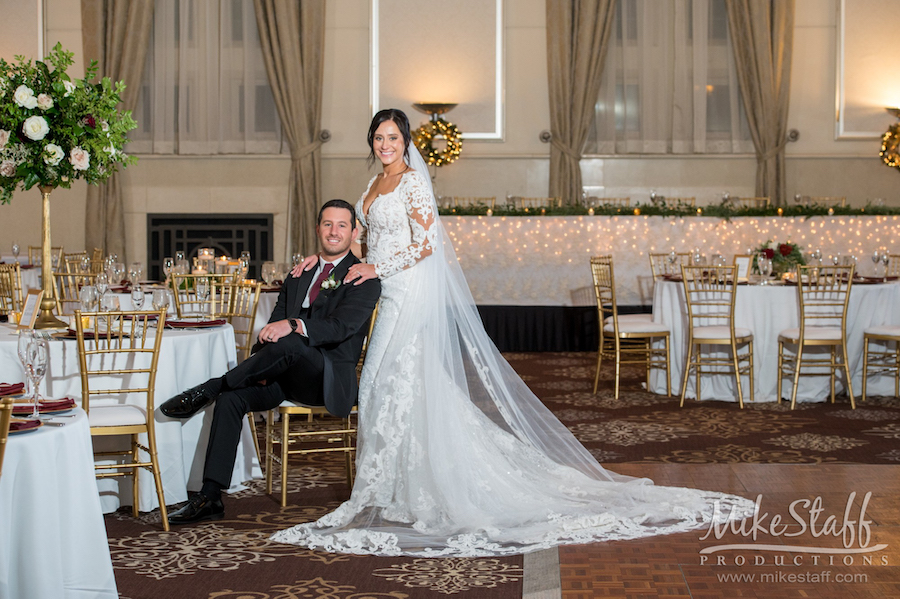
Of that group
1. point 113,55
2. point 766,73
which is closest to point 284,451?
point 113,55

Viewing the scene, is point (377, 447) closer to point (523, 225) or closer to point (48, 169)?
point (48, 169)

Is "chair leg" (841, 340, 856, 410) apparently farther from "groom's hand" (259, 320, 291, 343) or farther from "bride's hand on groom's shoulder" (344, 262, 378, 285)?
"groom's hand" (259, 320, 291, 343)

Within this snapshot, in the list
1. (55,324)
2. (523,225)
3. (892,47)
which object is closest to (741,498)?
(55,324)

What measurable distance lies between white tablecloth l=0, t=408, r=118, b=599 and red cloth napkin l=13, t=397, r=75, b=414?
0.10m

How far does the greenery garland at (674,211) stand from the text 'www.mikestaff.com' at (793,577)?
6516mm

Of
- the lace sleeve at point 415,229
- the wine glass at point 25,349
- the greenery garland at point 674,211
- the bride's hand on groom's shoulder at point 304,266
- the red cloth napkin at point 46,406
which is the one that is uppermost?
the greenery garland at point 674,211

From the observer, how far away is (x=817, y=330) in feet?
22.6

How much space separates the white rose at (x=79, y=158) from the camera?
4.33 metres

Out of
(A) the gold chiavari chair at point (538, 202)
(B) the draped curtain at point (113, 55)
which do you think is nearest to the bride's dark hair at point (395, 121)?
(A) the gold chiavari chair at point (538, 202)

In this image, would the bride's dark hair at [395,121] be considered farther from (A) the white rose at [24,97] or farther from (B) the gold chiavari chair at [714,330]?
(B) the gold chiavari chair at [714,330]

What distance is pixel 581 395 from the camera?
7387mm

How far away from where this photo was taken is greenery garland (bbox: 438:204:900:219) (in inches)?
381

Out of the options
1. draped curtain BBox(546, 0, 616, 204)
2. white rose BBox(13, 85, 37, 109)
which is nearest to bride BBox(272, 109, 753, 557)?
white rose BBox(13, 85, 37, 109)

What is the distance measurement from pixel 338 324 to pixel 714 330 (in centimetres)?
375
